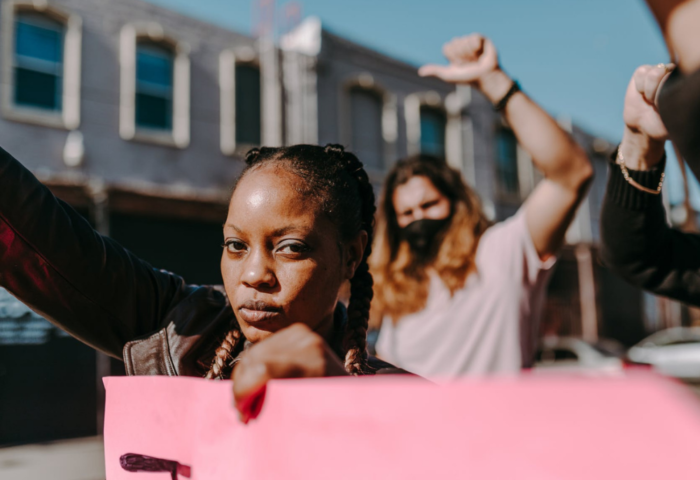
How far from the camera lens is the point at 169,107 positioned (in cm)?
1003

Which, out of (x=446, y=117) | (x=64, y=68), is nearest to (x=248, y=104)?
(x=64, y=68)

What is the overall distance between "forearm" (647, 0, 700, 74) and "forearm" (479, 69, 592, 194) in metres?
1.17

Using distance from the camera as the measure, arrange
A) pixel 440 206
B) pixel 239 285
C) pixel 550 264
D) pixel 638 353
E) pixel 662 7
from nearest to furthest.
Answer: pixel 662 7 < pixel 239 285 < pixel 550 264 < pixel 440 206 < pixel 638 353

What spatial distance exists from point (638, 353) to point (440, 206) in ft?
50.8

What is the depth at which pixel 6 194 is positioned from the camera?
0.95 metres

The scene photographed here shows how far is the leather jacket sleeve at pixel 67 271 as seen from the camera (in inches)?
38.5

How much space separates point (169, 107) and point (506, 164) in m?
8.80

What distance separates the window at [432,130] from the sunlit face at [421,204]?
11176mm

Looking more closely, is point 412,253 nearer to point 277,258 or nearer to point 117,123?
point 277,258

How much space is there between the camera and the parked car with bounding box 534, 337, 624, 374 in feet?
33.0

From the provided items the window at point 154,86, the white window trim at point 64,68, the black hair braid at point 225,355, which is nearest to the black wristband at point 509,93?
the black hair braid at point 225,355

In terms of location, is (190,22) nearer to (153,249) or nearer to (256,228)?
(153,249)

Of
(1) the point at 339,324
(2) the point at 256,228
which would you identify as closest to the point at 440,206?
(1) the point at 339,324

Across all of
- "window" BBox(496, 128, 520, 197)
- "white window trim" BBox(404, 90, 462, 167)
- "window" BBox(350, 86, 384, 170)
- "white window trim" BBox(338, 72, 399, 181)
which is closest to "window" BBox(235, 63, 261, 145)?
"white window trim" BBox(338, 72, 399, 181)
